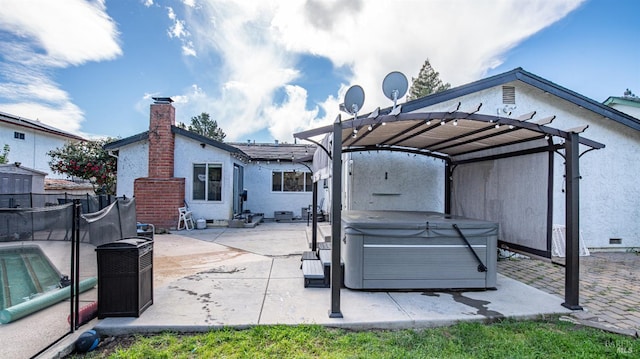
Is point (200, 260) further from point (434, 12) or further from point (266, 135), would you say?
point (266, 135)

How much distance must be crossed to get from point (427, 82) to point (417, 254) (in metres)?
29.3

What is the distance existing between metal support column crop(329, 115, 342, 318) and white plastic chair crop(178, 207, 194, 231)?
8.93 metres

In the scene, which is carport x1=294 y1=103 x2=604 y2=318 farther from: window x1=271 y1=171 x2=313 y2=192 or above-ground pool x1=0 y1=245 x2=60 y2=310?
window x1=271 y1=171 x2=313 y2=192

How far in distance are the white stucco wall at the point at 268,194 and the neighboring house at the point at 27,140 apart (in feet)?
45.3

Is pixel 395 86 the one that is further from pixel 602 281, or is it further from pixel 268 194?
pixel 268 194

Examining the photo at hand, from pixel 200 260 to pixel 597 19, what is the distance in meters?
13.0

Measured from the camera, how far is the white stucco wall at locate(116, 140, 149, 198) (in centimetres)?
1142

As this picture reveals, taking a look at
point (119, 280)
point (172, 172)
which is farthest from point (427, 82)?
point (119, 280)

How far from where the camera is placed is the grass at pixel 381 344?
2969 mm

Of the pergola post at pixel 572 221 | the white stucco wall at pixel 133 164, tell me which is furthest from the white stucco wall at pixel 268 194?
the pergola post at pixel 572 221

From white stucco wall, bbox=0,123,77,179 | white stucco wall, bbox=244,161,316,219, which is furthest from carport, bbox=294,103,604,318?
white stucco wall, bbox=0,123,77,179

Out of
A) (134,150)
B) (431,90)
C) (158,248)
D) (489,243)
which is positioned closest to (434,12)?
(489,243)

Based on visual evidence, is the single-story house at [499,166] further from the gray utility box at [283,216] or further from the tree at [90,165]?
the tree at [90,165]

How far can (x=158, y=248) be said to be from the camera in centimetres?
784
